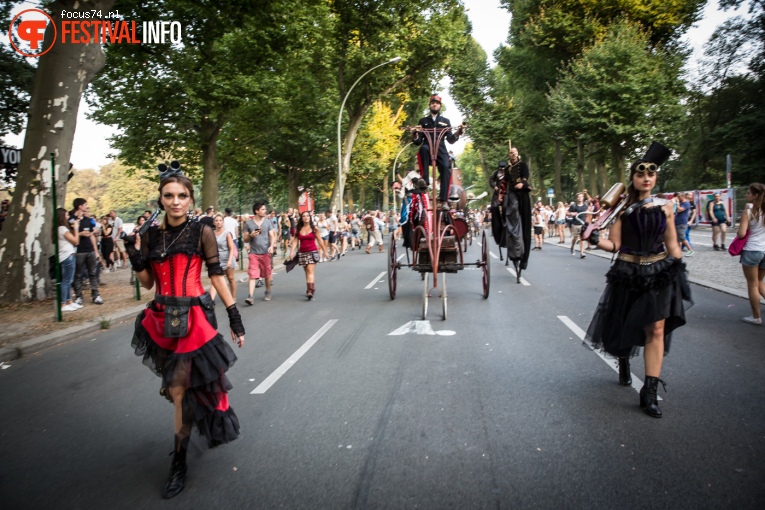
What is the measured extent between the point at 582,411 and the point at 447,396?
3.51ft

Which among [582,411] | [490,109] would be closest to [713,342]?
[582,411]

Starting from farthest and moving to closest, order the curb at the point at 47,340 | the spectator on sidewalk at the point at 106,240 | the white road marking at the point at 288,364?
the spectator on sidewalk at the point at 106,240 → the curb at the point at 47,340 → the white road marking at the point at 288,364

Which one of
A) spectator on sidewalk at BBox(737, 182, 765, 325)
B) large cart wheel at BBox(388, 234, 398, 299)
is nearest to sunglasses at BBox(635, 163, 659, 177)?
spectator on sidewalk at BBox(737, 182, 765, 325)

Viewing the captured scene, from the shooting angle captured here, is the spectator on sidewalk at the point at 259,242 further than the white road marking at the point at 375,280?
No

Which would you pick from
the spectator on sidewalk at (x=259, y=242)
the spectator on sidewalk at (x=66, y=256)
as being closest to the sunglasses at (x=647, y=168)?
the spectator on sidewalk at (x=259, y=242)

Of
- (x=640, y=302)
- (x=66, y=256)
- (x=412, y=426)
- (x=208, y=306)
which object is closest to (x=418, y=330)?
(x=412, y=426)

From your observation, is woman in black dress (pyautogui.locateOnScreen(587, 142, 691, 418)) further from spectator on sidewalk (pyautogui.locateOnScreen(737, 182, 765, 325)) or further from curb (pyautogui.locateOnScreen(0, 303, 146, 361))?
curb (pyautogui.locateOnScreen(0, 303, 146, 361))

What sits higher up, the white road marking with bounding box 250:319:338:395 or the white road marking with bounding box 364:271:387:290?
the white road marking with bounding box 364:271:387:290

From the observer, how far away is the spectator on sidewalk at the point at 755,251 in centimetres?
737

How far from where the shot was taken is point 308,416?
14.3 ft

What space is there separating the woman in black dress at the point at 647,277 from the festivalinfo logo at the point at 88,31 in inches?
398

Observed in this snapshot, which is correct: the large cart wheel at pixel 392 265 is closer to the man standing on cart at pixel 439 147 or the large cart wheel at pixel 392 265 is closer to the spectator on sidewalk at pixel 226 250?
the man standing on cart at pixel 439 147

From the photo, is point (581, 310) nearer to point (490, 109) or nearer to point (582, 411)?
point (582, 411)

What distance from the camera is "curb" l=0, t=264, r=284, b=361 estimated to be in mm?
6992
